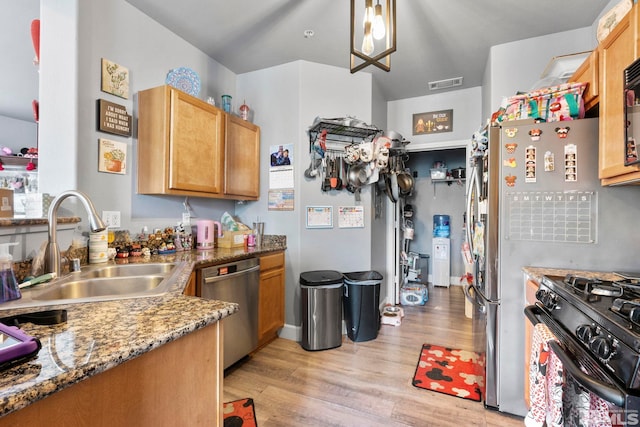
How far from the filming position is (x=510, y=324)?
174 centimetres

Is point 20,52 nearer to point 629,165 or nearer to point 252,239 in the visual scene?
point 252,239

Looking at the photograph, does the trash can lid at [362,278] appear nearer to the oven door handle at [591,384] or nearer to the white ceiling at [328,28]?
the oven door handle at [591,384]

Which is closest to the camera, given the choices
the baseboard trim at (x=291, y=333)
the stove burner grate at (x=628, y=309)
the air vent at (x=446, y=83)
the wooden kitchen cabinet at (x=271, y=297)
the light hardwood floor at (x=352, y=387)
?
the stove burner grate at (x=628, y=309)

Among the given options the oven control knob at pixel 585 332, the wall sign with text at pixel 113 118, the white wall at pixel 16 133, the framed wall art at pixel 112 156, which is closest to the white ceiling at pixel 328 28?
the wall sign with text at pixel 113 118

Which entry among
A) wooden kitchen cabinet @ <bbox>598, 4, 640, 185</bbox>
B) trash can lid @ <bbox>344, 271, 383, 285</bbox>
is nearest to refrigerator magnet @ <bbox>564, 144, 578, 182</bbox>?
wooden kitchen cabinet @ <bbox>598, 4, 640, 185</bbox>

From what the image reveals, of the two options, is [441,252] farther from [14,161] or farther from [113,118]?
[14,161]

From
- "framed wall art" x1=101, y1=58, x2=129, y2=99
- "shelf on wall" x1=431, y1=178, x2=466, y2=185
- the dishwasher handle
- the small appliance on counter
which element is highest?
"framed wall art" x1=101, y1=58, x2=129, y2=99

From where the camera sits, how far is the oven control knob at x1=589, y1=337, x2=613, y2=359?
0.78 m

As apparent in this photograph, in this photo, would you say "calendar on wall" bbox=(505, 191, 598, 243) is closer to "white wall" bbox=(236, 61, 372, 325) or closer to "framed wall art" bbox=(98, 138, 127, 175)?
"white wall" bbox=(236, 61, 372, 325)

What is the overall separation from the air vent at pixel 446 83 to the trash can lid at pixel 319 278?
2446 mm

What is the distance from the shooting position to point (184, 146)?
86.7 inches

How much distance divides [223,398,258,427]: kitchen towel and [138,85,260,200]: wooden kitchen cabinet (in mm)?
1492

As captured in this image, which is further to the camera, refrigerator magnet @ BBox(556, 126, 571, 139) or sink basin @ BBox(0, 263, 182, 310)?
refrigerator magnet @ BBox(556, 126, 571, 139)

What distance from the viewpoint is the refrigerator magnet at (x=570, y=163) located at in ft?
5.33
